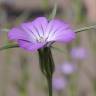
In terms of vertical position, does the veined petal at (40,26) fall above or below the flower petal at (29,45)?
above

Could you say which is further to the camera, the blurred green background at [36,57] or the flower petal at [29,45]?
the blurred green background at [36,57]

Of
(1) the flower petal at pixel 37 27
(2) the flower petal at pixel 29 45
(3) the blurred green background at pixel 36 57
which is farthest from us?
(3) the blurred green background at pixel 36 57

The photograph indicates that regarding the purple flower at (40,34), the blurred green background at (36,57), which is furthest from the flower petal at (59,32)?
the blurred green background at (36,57)

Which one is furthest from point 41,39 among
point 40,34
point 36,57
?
point 36,57

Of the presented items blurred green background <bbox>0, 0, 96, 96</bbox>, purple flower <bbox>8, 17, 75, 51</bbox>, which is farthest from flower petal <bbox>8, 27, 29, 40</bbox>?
blurred green background <bbox>0, 0, 96, 96</bbox>

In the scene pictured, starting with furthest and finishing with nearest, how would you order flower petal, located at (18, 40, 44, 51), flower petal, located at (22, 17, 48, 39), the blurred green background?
1. the blurred green background
2. flower petal, located at (22, 17, 48, 39)
3. flower petal, located at (18, 40, 44, 51)

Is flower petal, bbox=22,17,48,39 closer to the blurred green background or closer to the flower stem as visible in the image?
the flower stem

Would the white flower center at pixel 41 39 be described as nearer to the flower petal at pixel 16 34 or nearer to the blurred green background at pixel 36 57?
the flower petal at pixel 16 34

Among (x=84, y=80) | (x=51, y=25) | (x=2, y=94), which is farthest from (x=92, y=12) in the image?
(x=51, y=25)

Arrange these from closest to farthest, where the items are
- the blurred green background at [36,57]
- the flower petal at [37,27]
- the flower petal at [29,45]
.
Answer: the flower petal at [29,45]
the flower petal at [37,27]
the blurred green background at [36,57]
